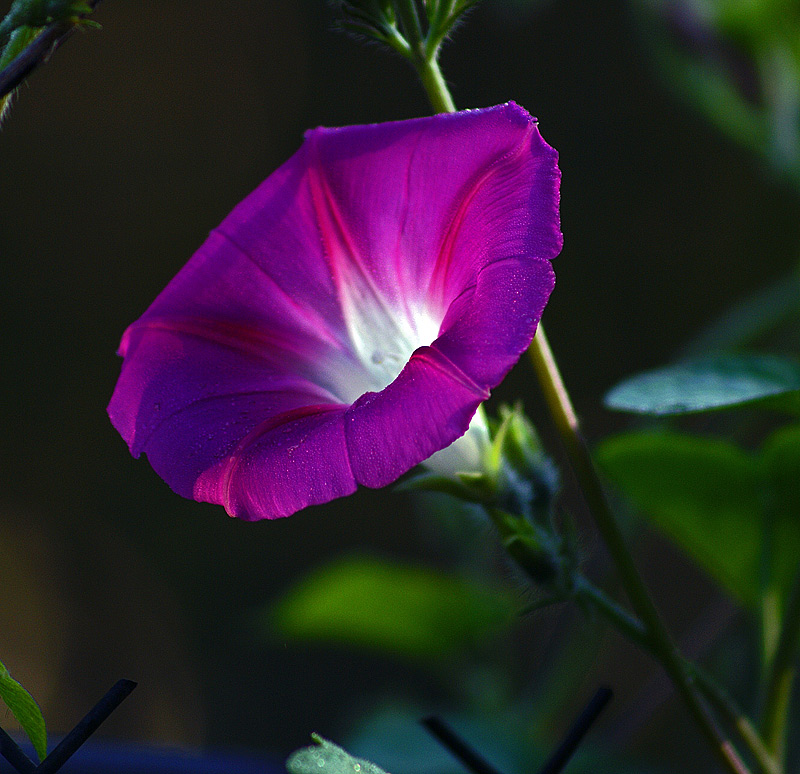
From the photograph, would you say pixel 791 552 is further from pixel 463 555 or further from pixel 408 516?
pixel 408 516

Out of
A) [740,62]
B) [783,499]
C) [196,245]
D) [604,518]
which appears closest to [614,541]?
[604,518]

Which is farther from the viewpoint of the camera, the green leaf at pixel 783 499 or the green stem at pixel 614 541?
the green leaf at pixel 783 499

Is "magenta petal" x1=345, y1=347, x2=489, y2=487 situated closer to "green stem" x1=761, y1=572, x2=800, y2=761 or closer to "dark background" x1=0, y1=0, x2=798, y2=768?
"green stem" x1=761, y1=572, x2=800, y2=761

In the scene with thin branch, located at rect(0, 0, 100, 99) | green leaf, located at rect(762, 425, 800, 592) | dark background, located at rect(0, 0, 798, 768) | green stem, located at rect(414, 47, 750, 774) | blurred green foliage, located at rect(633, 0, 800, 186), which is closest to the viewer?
thin branch, located at rect(0, 0, 100, 99)

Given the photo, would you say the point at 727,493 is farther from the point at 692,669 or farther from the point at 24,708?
the point at 24,708

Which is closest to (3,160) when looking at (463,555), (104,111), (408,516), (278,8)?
(104,111)

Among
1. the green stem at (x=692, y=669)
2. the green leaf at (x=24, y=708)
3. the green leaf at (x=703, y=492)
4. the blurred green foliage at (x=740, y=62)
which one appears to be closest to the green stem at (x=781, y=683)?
the green stem at (x=692, y=669)

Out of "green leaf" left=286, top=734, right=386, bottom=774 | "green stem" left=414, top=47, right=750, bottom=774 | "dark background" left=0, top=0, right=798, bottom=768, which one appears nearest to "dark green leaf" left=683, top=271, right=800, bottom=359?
"green stem" left=414, top=47, right=750, bottom=774

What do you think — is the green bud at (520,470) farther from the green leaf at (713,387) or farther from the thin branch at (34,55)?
the thin branch at (34,55)
